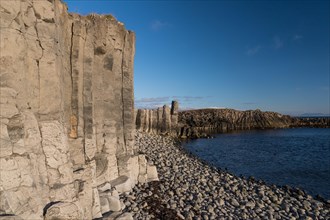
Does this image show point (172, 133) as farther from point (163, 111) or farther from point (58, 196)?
point (58, 196)

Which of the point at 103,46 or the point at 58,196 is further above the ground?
the point at 103,46

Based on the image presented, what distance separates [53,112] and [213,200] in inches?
385

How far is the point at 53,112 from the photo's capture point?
7.77 metres

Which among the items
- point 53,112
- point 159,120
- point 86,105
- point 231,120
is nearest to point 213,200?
point 86,105

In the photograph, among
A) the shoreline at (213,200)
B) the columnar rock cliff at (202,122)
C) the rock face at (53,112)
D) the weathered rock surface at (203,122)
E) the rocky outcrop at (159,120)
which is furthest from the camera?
the columnar rock cliff at (202,122)

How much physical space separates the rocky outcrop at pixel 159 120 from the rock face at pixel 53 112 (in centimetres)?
2862

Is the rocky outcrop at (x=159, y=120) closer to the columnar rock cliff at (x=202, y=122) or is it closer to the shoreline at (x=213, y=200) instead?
the columnar rock cliff at (x=202, y=122)

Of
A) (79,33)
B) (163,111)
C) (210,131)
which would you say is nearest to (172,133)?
(163,111)

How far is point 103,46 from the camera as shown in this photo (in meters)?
12.5

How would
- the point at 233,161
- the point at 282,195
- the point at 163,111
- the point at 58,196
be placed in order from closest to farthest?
the point at 58,196 → the point at 282,195 → the point at 233,161 → the point at 163,111

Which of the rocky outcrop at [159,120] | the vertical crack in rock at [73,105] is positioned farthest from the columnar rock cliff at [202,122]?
the vertical crack in rock at [73,105]

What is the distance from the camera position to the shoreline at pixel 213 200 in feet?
41.2

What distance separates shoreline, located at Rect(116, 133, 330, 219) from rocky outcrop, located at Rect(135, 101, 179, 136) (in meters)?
22.6

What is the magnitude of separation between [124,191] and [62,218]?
650 cm
